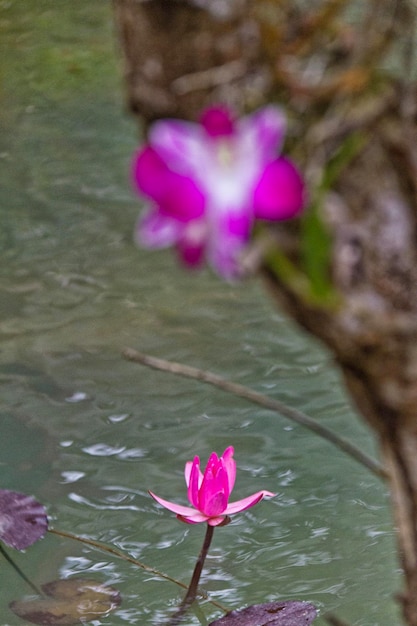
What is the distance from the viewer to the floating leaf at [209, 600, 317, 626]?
1549 millimetres

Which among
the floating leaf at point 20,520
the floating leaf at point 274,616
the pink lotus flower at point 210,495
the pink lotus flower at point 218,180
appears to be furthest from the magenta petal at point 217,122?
the floating leaf at point 20,520

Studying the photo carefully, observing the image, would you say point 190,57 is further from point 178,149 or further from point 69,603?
point 69,603

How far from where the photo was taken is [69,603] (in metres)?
1.91

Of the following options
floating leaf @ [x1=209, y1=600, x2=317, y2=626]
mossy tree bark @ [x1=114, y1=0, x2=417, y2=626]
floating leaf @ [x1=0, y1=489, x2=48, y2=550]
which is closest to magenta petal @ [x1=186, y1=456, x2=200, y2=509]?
floating leaf @ [x1=209, y1=600, x2=317, y2=626]

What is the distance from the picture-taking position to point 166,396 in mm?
2771

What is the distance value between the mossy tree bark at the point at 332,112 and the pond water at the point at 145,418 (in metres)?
1.23

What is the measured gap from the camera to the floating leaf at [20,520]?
1.75m

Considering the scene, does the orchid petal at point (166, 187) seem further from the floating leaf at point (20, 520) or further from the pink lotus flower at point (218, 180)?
the floating leaf at point (20, 520)

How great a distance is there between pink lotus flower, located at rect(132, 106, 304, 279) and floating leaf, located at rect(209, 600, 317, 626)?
39.6 inches

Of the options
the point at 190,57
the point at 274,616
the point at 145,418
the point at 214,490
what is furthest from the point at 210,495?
the point at 145,418

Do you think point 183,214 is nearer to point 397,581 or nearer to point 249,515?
point 397,581

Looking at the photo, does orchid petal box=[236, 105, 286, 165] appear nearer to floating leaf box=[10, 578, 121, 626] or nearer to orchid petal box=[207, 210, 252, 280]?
orchid petal box=[207, 210, 252, 280]

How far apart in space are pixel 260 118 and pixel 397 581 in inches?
59.0

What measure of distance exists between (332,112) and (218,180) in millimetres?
117
